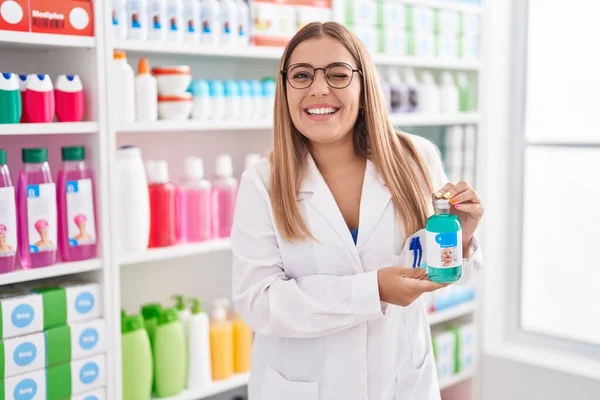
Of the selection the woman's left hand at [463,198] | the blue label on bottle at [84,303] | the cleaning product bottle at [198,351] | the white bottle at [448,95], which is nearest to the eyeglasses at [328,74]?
the woman's left hand at [463,198]

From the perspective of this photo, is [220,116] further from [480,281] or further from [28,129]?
[480,281]

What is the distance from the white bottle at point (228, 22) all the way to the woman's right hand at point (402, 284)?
3.55ft

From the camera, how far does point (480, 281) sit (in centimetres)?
333

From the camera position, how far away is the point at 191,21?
7.34 feet

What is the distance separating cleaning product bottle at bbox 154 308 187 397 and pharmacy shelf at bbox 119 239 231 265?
19 cm

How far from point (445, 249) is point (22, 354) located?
1141 millimetres

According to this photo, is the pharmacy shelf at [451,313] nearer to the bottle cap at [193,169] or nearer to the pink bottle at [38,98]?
the bottle cap at [193,169]

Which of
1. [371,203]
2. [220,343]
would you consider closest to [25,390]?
[220,343]

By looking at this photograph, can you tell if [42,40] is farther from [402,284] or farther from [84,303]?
[402,284]

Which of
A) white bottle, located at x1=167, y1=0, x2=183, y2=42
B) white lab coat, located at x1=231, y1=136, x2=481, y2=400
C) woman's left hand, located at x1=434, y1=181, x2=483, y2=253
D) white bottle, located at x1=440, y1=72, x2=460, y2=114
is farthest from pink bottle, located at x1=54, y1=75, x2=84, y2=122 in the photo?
white bottle, located at x1=440, y1=72, x2=460, y2=114

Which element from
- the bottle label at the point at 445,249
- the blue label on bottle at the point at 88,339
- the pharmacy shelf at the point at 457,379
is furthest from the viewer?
the pharmacy shelf at the point at 457,379

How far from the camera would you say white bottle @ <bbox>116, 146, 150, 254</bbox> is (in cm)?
214

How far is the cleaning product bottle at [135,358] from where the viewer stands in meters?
2.20

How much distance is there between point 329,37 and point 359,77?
0.38ft
